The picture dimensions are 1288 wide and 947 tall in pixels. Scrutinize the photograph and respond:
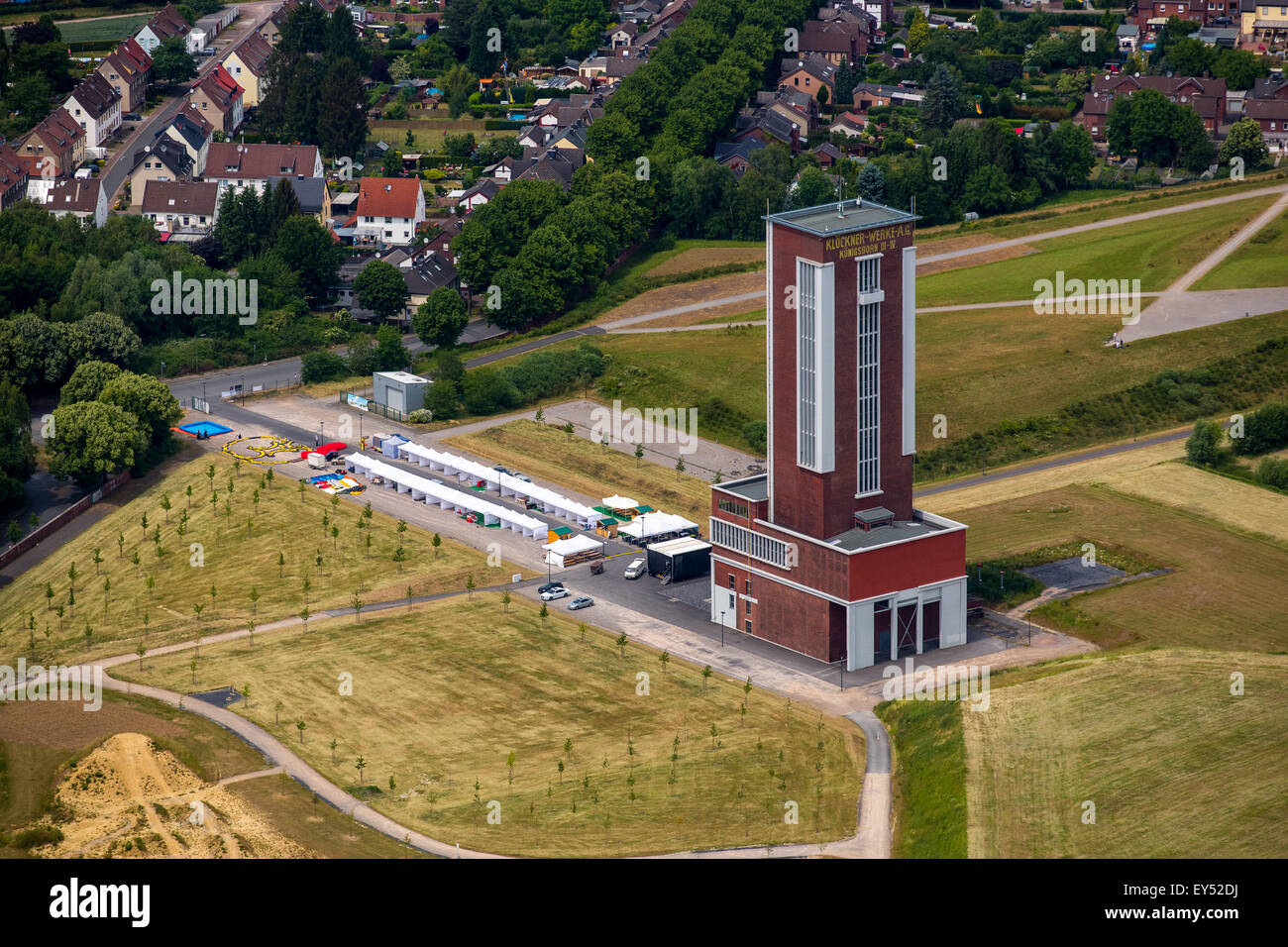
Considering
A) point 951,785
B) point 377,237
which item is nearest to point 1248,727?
point 951,785

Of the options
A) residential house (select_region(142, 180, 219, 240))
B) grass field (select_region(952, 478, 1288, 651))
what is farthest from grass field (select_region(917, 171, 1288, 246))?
residential house (select_region(142, 180, 219, 240))

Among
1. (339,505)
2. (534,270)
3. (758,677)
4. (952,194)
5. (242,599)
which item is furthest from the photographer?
(952,194)

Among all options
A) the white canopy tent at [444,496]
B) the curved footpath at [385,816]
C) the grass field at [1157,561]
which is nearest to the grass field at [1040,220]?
the grass field at [1157,561]

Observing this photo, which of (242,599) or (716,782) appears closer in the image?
(716,782)

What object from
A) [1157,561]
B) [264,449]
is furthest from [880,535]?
[264,449]

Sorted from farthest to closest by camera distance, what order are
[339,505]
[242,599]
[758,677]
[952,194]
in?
[952,194] < [339,505] < [242,599] < [758,677]

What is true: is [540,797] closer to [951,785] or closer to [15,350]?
[951,785]

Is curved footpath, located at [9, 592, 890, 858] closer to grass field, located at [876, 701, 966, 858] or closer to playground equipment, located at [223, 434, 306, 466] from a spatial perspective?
grass field, located at [876, 701, 966, 858]

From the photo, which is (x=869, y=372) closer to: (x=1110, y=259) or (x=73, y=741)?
(x=73, y=741)
